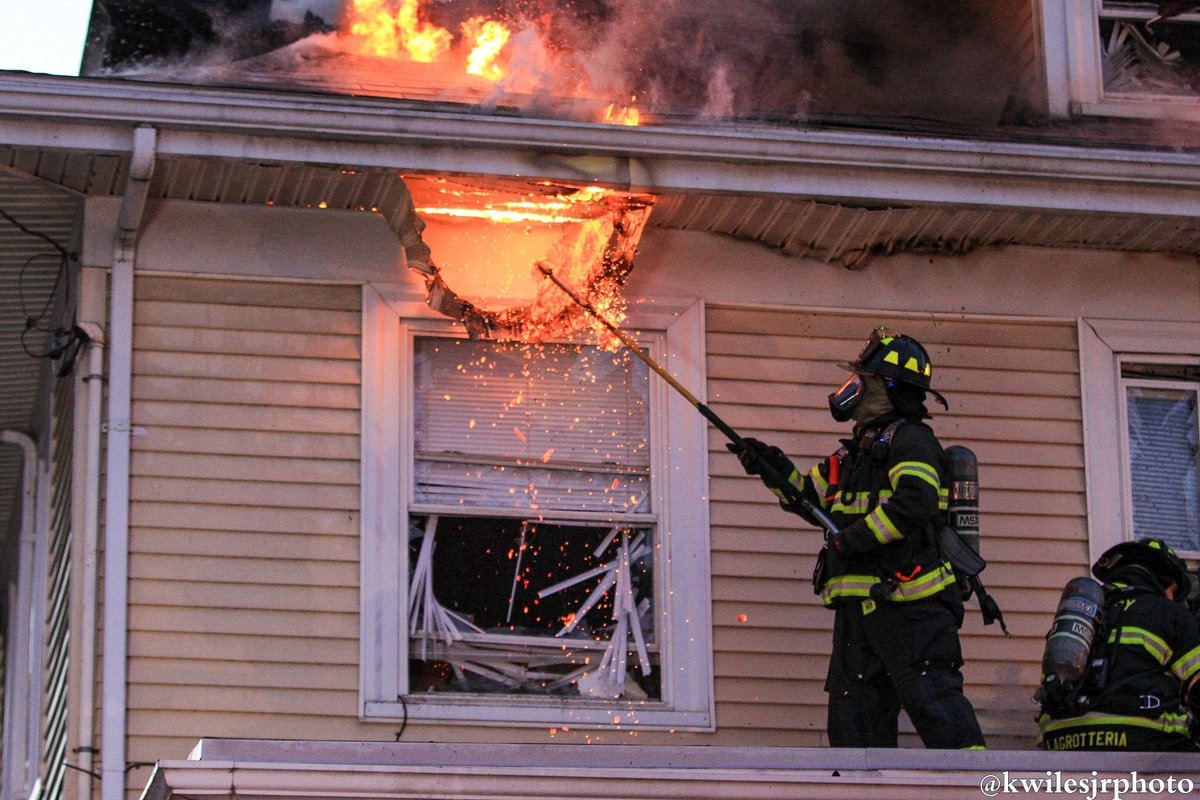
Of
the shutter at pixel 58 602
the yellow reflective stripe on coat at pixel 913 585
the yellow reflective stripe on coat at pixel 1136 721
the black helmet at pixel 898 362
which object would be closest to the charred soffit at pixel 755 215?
the black helmet at pixel 898 362

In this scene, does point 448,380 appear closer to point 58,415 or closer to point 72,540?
point 72,540

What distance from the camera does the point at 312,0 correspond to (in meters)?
8.45

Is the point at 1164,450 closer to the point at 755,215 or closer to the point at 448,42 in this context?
the point at 755,215

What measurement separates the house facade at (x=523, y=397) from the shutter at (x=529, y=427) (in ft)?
0.05

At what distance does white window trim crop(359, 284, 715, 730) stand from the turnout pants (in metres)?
0.89

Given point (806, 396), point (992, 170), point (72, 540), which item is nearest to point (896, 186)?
point (992, 170)

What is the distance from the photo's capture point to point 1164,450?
8.77 metres

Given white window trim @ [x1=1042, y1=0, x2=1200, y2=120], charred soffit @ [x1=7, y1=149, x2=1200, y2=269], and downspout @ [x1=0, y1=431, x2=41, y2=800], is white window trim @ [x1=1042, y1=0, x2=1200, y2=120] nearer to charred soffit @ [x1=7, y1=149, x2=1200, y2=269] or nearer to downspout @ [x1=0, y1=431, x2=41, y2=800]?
charred soffit @ [x1=7, y1=149, x2=1200, y2=269]

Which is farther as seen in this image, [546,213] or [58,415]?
[58,415]

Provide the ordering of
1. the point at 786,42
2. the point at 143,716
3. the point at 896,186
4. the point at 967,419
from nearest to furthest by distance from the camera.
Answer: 1. the point at 143,716
2. the point at 896,186
3. the point at 967,419
4. the point at 786,42

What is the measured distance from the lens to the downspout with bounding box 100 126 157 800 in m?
7.33

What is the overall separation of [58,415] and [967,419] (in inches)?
180

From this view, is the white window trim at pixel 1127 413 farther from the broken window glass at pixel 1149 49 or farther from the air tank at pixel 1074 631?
the broken window glass at pixel 1149 49

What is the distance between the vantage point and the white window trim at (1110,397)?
27.9ft
